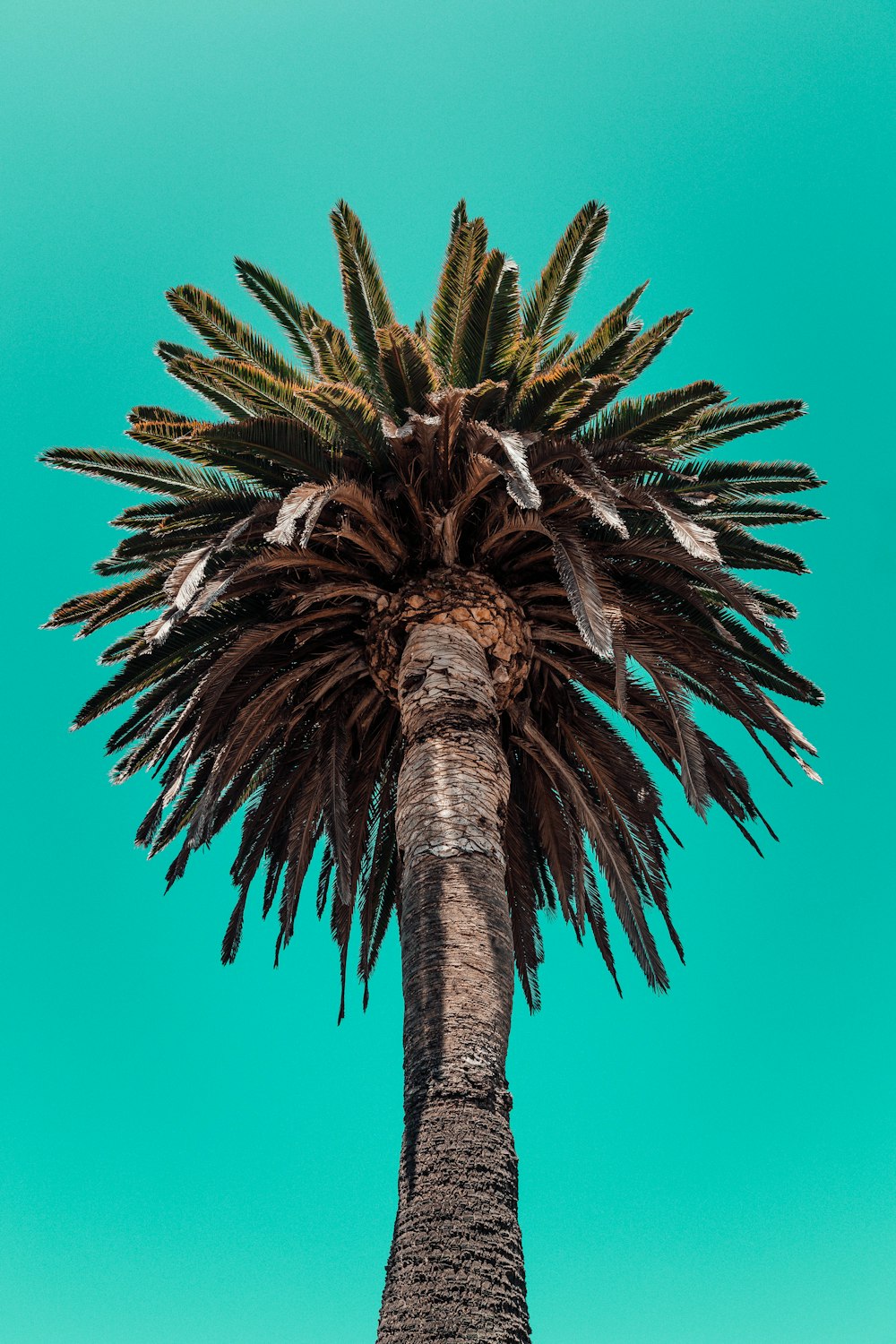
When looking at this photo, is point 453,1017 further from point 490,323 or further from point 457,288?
point 457,288

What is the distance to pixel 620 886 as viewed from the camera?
8742mm

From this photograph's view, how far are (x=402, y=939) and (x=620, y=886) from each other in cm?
348

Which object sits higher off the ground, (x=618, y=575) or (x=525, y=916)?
(x=618, y=575)

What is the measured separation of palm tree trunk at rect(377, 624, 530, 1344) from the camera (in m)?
4.22

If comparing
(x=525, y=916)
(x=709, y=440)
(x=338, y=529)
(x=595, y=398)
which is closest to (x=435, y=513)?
(x=338, y=529)

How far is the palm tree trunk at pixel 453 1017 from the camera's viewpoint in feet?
13.9

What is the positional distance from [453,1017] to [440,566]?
3.86 meters

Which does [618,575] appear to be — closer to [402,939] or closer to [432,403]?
[432,403]

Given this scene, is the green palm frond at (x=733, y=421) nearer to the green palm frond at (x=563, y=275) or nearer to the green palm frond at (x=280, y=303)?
the green palm frond at (x=563, y=275)

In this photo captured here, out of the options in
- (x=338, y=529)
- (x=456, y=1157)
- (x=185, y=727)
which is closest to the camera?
(x=456, y=1157)

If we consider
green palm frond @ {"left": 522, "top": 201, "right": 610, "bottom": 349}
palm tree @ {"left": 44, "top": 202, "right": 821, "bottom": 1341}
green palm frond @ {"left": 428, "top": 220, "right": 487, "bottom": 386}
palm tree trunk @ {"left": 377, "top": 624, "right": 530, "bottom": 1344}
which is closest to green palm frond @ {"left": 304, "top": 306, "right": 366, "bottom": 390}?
palm tree @ {"left": 44, "top": 202, "right": 821, "bottom": 1341}

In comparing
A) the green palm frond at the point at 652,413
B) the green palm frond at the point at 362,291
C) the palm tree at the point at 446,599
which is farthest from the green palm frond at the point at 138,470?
the green palm frond at the point at 652,413

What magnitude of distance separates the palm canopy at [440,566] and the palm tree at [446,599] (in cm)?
3

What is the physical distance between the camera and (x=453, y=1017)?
204 inches
